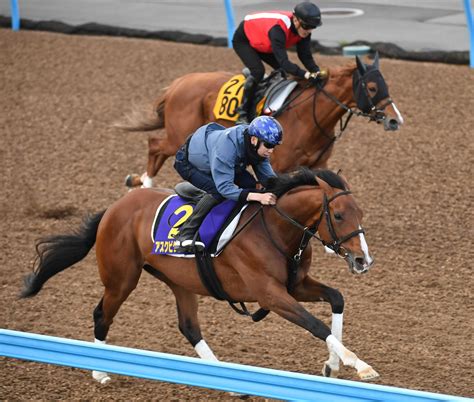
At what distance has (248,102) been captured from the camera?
1070 centimetres

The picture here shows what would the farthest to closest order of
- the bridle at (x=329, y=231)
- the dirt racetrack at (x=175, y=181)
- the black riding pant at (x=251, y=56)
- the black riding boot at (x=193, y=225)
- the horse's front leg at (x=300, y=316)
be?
the black riding pant at (x=251, y=56), the dirt racetrack at (x=175, y=181), the black riding boot at (x=193, y=225), the bridle at (x=329, y=231), the horse's front leg at (x=300, y=316)

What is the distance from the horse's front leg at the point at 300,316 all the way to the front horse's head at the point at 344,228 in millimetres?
419

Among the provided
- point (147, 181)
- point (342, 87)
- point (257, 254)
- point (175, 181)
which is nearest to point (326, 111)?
point (342, 87)

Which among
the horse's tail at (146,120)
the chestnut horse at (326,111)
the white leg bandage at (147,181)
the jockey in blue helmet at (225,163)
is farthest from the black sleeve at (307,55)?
the jockey in blue helmet at (225,163)

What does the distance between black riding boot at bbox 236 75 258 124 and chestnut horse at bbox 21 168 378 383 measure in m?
3.19

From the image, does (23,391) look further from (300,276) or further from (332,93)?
(332,93)

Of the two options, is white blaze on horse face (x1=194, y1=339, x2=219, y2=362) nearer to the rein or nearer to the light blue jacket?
the rein

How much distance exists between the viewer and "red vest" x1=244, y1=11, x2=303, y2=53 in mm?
10445

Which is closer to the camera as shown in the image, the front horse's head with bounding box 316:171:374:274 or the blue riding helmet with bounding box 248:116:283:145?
the front horse's head with bounding box 316:171:374:274

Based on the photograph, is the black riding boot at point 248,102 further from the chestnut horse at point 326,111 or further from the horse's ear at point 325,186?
the horse's ear at point 325,186

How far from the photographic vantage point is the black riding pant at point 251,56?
1074 cm

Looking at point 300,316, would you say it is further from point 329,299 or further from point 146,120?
point 146,120

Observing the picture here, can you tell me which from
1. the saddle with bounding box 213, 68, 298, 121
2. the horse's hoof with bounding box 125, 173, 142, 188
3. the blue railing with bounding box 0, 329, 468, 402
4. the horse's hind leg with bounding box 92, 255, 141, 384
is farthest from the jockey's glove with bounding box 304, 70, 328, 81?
the blue railing with bounding box 0, 329, 468, 402

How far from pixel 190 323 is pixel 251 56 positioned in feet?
13.5
